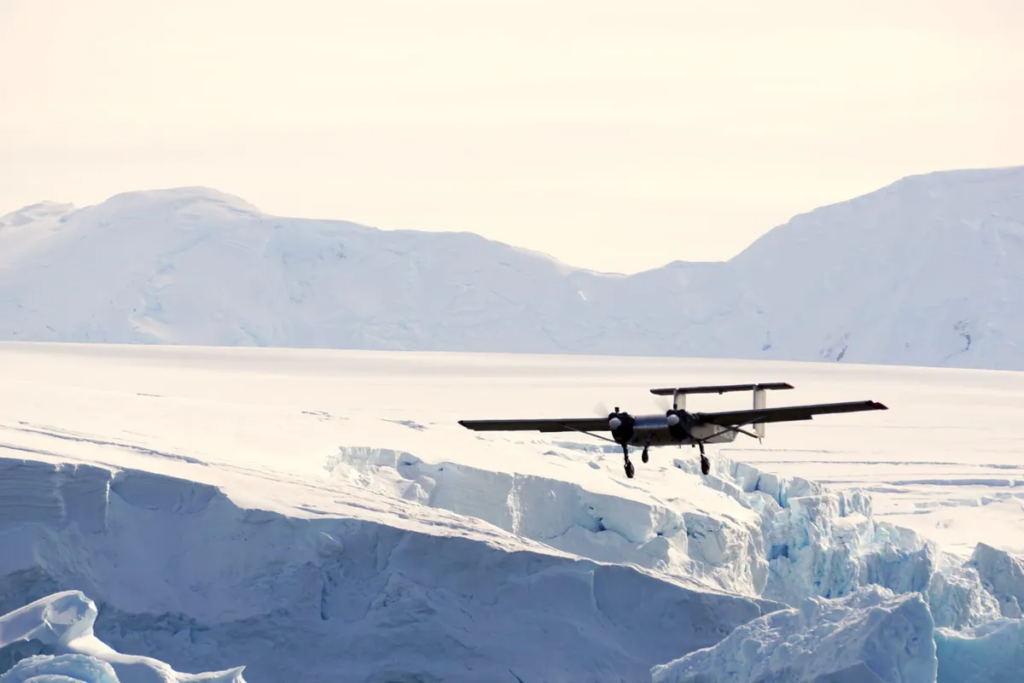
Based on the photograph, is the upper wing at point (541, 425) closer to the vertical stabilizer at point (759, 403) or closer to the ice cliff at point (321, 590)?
the ice cliff at point (321, 590)

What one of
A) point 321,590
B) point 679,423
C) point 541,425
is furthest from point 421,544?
point 679,423

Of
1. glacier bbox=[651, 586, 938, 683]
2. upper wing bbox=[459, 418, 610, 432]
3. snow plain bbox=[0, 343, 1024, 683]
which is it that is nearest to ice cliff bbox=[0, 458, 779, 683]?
snow plain bbox=[0, 343, 1024, 683]

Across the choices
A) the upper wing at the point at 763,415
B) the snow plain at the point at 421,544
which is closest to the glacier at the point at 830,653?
the snow plain at the point at 421,544

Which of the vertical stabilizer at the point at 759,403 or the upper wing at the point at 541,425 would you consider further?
the upper wing at the point at 541,425

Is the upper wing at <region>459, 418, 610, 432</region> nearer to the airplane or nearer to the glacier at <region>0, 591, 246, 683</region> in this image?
the airplane

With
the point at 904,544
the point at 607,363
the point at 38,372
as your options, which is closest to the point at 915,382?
the point at 607,363

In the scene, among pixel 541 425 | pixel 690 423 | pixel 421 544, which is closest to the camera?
pixel 690 423

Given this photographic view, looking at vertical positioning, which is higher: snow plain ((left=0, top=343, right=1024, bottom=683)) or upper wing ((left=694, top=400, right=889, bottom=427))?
upper wing ((left=694, top=400, right=889, bottom=427))

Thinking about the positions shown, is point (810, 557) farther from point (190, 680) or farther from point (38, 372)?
point (38, 372)

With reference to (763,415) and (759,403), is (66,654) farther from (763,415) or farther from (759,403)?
(759,403)

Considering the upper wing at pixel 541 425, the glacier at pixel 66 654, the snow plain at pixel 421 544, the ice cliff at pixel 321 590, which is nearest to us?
the glacier at pixel 66 654
